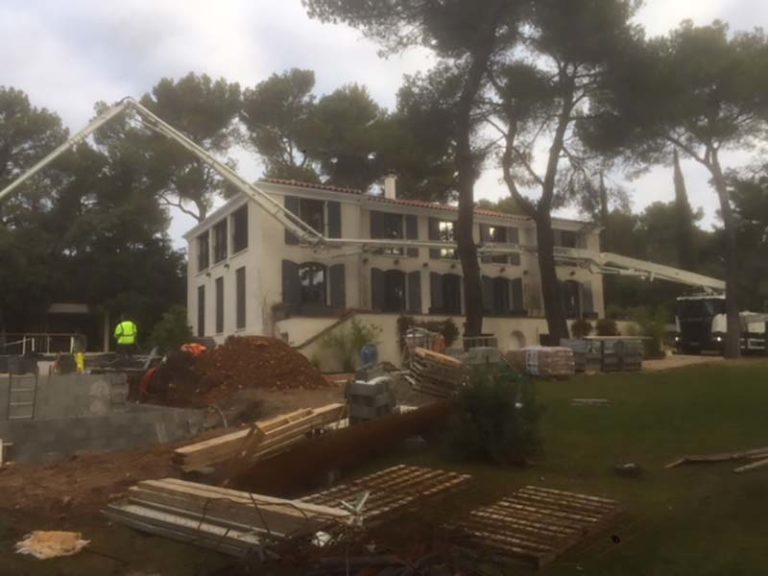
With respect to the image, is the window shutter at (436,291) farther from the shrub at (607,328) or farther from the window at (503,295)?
the shrub at (607,328)

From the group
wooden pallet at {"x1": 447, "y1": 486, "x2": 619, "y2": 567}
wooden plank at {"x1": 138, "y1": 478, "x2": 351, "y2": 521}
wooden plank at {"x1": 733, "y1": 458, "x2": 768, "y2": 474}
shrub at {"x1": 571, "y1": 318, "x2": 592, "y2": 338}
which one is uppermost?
shrub at {"x1": 571, "y1": 318, "x2": 592, "y2": 338}

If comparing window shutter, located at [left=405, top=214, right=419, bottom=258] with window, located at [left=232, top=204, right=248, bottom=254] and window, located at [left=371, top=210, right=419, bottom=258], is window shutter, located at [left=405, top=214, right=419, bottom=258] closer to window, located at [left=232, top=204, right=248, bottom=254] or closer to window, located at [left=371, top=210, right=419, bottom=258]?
window, located at [left=371, top=210, right=419, bottom=258]

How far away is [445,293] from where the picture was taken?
34.8 m

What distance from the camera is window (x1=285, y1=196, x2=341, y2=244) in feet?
103

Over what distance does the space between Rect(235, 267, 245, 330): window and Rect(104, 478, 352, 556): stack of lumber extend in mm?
23218

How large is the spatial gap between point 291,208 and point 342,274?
3.21 m

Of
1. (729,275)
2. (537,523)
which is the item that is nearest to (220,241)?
(729,275)

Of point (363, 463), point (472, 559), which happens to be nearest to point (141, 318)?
point (363, 463)

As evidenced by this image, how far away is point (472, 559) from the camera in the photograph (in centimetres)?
604

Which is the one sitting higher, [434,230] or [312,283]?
[434,230]

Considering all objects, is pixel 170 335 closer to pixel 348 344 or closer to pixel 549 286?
pixel 348 344

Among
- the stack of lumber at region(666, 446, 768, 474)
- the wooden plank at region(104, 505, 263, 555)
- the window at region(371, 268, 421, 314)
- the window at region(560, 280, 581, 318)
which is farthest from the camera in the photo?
the window at region(560, 280, 581, 318)

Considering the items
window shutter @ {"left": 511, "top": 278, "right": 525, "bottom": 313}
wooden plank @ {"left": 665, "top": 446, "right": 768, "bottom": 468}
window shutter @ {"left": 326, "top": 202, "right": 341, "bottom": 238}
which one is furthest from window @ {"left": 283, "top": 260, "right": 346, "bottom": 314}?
wooden plank @ {"left": 665, "top": 446, "right": 768, "bottom": 468}

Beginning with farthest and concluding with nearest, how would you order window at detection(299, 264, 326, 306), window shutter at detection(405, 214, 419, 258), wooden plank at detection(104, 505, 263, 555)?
window shutter at detection(405, 214, 419, 258) → window at detection(299, 264, 326, 306) → wooden plank at detection(104, 505, 263, 555)
